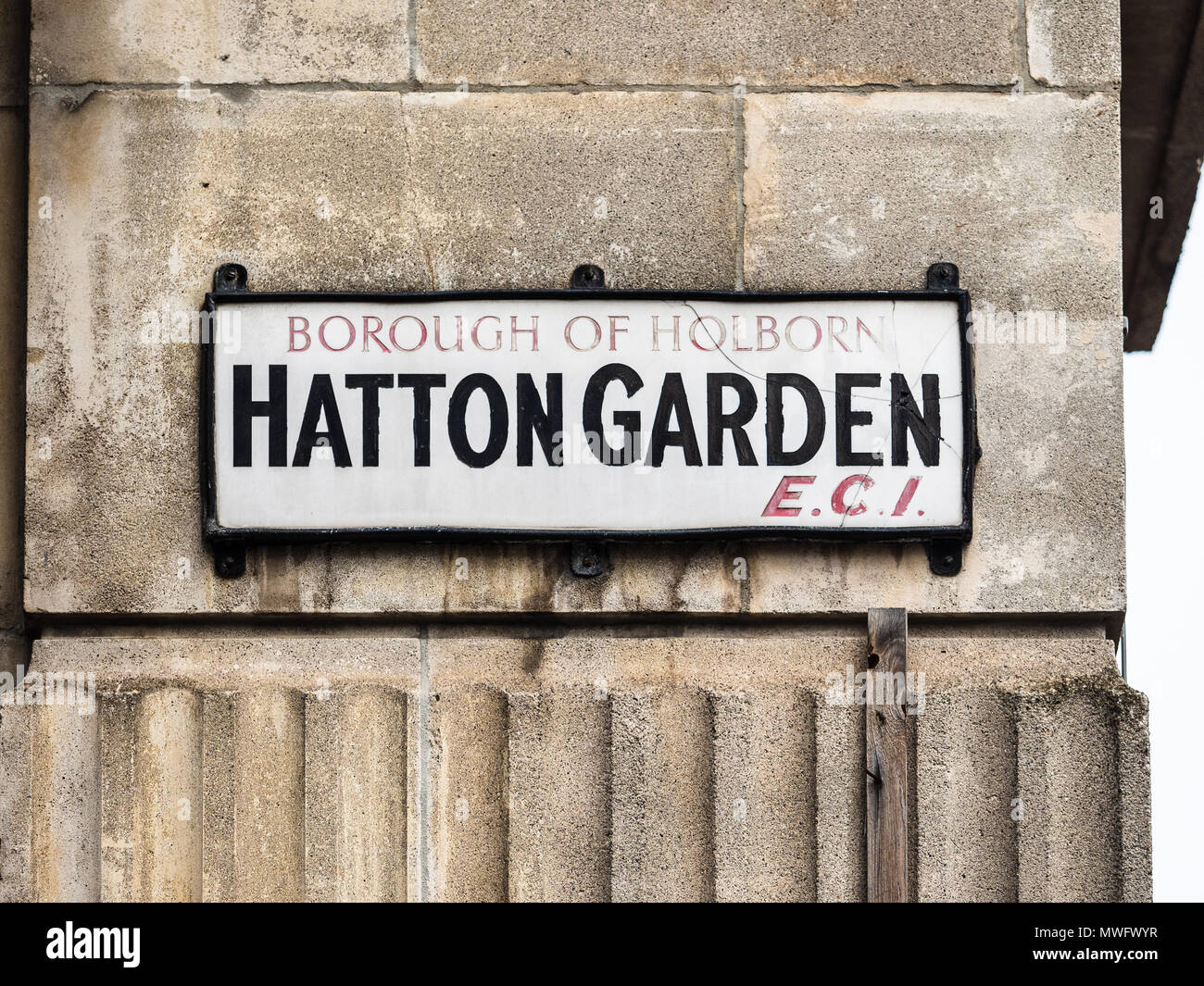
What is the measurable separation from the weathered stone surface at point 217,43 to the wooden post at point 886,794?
1939 mm

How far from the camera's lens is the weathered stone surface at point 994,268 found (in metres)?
3.02

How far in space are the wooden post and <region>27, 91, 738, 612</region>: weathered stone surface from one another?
107cm

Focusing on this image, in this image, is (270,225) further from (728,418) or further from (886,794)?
(886,794)

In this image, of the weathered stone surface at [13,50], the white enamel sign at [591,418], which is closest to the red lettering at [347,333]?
the white enamel sign at [591,418]

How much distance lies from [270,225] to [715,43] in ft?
3.91

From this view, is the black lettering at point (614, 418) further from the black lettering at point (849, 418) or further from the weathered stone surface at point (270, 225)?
the black lettering at point (849, 418)

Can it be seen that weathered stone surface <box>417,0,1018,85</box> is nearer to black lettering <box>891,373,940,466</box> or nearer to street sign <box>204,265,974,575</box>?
street sign <box>204,265,974,575</box>

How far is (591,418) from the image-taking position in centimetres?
299

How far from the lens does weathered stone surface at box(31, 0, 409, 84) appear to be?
3113 millimetres

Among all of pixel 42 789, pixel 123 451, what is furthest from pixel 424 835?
pixel 123 451

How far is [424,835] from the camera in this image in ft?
9.66

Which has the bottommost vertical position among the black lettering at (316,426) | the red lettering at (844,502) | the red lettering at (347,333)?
the red lettering at (844,502)

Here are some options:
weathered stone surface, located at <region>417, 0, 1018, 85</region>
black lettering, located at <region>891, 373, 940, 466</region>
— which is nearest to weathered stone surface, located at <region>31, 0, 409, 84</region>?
weathered stone surface, located at <region>417, 0, 1018, 85</region>
